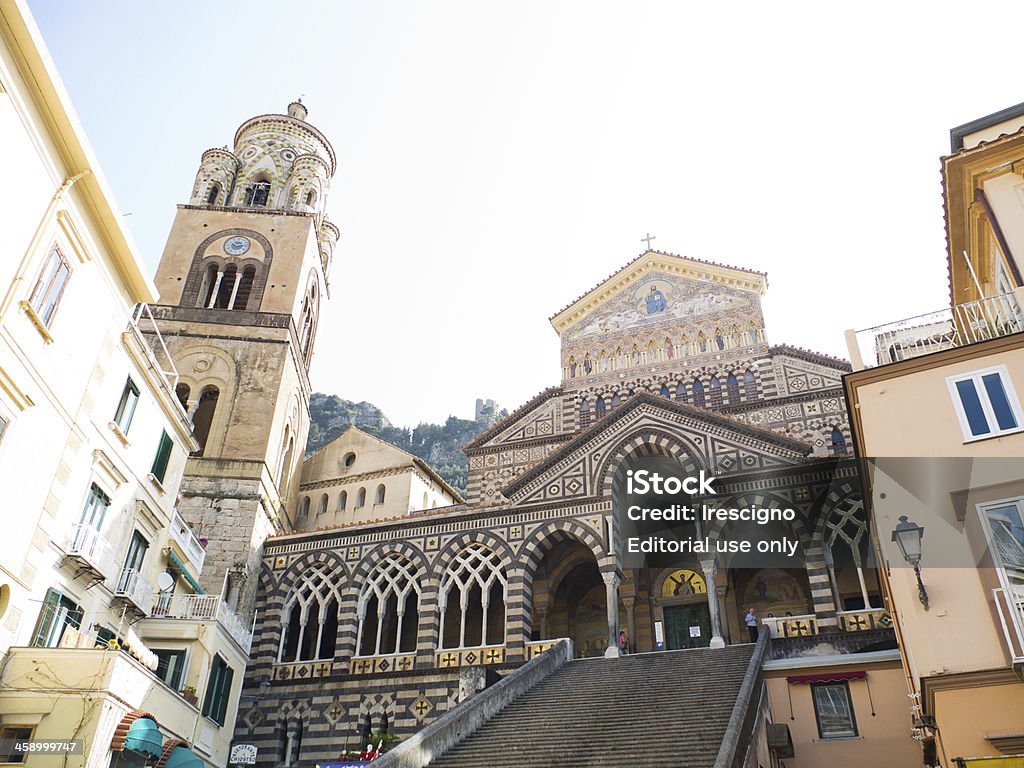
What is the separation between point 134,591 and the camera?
19.3 metres

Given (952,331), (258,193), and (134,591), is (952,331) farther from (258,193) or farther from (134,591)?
(258,193)

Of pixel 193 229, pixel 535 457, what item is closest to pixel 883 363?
pixel 535 457

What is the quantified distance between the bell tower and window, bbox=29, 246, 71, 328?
1301cm

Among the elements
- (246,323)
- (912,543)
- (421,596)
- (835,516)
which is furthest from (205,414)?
(912,543)

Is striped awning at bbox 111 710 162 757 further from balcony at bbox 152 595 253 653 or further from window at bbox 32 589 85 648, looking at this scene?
balcony at bbox 152 595 253 653

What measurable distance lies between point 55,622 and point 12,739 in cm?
245

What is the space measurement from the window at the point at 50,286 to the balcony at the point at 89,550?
422 centimetres

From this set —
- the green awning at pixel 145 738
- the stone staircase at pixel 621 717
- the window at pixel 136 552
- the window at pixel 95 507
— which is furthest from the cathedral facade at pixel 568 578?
the window at pixel 95 507

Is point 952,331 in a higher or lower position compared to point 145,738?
higher

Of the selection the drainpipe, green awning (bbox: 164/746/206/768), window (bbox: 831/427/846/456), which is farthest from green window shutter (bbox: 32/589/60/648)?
window (bbox: 831/427/846/456)

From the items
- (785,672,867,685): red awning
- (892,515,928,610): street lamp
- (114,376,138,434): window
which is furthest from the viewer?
(114,376,138,434): window

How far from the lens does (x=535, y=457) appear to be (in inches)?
1252

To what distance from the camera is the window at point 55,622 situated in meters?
15.4

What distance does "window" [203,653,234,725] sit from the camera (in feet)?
67.2
